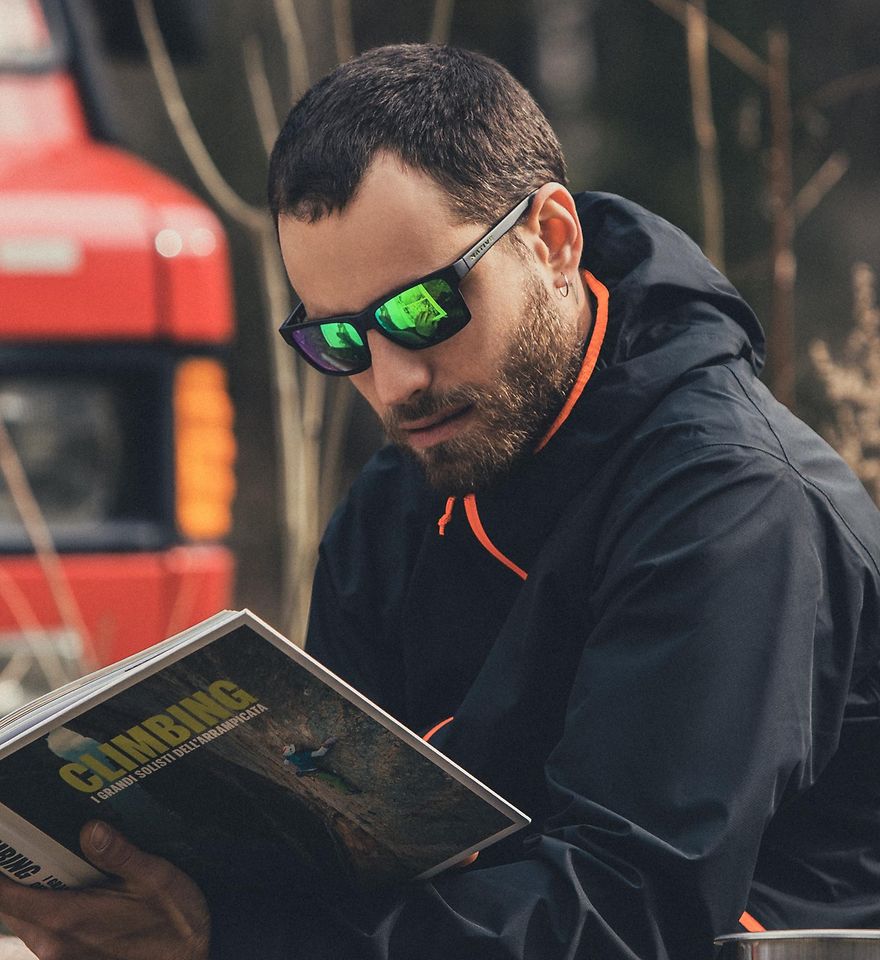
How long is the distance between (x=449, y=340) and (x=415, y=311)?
0.05m

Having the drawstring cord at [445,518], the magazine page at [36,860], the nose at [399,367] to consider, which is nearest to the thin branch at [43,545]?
the drawstring cord at [445,518]

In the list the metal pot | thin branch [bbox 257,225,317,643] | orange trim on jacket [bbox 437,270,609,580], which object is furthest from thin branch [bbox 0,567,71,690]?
the metal pot

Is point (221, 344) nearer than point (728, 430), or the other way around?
point (728, 430)

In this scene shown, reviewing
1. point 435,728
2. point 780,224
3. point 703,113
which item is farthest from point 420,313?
point 703,113

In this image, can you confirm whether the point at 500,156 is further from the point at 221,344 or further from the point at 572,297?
the point at 221,344

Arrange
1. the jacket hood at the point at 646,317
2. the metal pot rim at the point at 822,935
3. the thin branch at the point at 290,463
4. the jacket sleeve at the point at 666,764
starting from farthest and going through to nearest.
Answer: the thin branch at the point at 290,463
the jacket hood at the point at 646,317
the jacket sleeve at the point at 666,764
the metal pot rim at the point at 822,935

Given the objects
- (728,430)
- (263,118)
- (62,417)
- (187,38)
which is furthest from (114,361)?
(728,430)

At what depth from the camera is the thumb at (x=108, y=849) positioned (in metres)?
1.42

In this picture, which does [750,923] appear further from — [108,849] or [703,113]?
[703,113]

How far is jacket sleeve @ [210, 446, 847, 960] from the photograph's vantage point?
1.38 meters

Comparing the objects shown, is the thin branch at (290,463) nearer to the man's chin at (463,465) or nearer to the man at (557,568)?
the man at (557,568)

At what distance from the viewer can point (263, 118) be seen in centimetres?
320

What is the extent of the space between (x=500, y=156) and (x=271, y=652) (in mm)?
668

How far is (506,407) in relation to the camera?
1715mm
